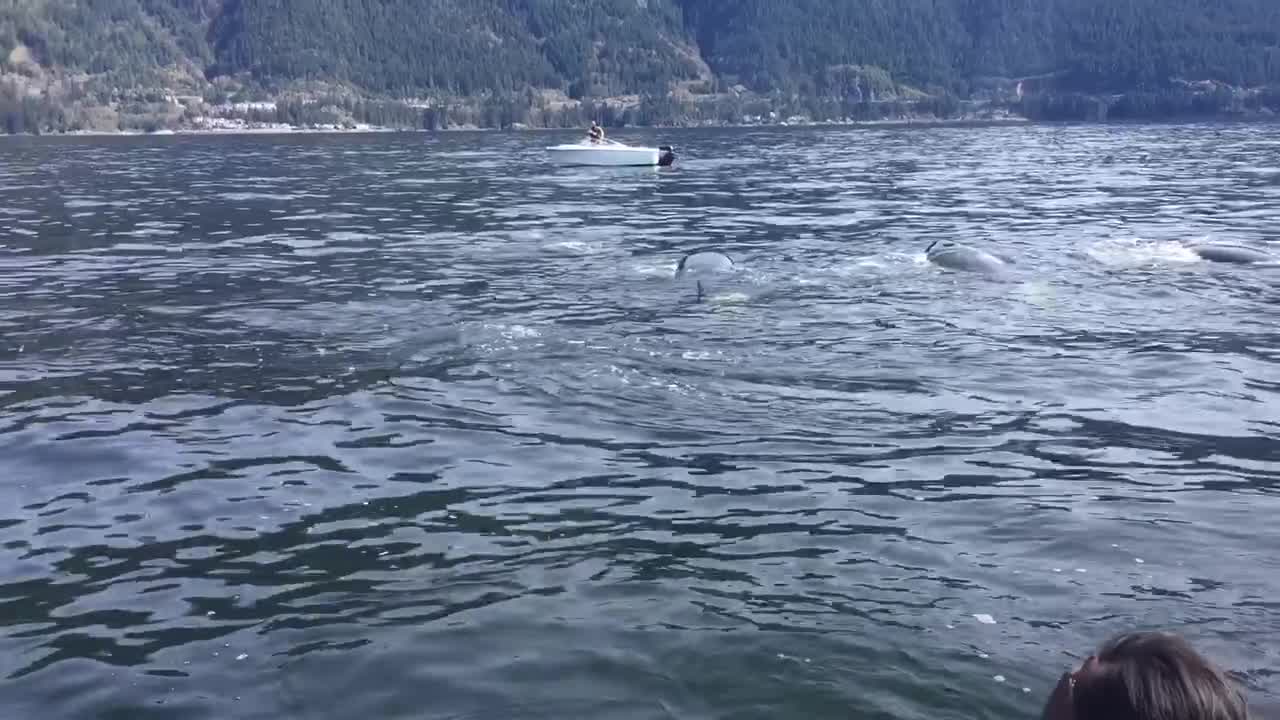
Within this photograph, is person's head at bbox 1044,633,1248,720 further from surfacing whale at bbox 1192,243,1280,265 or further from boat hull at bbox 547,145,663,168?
boat hull at bbox 547,145,663,168

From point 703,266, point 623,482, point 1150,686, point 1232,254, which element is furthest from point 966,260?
point 1150,686

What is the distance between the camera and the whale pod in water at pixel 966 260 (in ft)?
97.3

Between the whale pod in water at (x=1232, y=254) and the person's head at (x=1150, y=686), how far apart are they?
29.3 meters

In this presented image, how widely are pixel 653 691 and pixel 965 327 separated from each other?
14.9 meters

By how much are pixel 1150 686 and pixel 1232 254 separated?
29.9 meters

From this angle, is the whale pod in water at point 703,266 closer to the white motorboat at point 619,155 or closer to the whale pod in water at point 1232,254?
the whale pod in water at point 1232,254

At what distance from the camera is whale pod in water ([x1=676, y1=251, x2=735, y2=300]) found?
29250 mm

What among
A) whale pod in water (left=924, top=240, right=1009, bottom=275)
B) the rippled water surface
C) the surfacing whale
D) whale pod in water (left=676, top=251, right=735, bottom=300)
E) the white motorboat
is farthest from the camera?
the white motorboat

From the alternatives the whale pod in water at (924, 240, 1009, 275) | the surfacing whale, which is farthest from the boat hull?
the surfacing whale

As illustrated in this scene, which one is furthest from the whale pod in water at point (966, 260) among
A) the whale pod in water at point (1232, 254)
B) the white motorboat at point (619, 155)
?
the white motorboat at point (619, 155)

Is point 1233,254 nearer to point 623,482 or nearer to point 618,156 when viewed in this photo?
point 623,482

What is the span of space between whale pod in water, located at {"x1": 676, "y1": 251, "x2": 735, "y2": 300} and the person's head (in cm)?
2489

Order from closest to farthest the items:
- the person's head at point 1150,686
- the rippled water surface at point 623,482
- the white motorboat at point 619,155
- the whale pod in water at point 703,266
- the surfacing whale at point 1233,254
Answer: the person's head at point 1150,686
the rippled water surface at point 623,482
the whale pod in water at point 703,266
the surfacing whale at point 1233,254
the white motorboat at point 619,155

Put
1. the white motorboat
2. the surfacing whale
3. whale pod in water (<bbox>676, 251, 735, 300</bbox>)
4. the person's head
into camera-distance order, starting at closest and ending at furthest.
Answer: the person's head, whale pod in water (<bbox>676, 251, 735, 300</bbox>), the surfacing whale, the white motorboat
